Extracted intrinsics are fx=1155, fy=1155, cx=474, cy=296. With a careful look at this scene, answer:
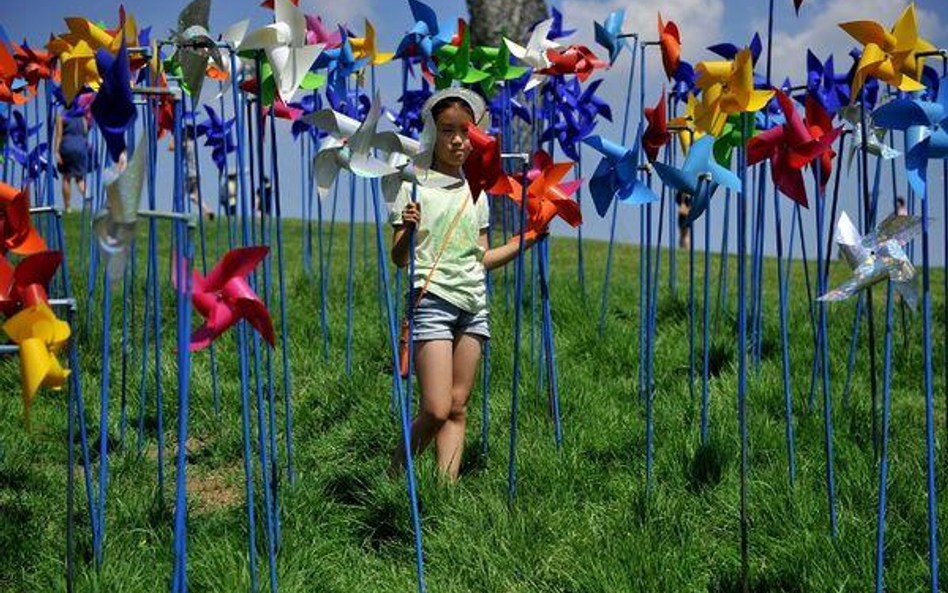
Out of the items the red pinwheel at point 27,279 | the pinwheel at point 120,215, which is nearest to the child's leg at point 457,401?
the red pinwheel at point 27,279

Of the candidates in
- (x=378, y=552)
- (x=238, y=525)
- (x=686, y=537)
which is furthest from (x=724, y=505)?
(x=238, y=525)

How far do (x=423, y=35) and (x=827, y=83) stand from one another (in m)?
1.42

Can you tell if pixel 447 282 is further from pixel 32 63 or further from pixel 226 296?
pixel 32 63

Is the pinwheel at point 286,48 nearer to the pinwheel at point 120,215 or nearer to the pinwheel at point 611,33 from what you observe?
the pinwheel at point 120,215

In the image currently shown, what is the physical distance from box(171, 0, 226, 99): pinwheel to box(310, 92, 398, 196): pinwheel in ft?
0.88

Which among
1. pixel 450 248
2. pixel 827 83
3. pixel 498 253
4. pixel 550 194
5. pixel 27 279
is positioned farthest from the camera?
pixel 827 83

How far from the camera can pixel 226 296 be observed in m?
1.92

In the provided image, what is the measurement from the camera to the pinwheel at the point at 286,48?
91.7 inches

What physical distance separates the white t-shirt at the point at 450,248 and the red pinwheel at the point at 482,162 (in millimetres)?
293

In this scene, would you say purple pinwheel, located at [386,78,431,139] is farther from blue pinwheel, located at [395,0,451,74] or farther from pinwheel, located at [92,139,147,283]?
pinwheel, located at [92,139,147,283]

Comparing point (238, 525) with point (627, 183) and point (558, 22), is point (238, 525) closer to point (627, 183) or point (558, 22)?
point (627, 183)

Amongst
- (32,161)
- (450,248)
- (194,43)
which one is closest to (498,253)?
(450,248)

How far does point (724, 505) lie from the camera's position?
2945 mm

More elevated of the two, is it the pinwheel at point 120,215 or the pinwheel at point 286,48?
the pinwheel at point 286,48
